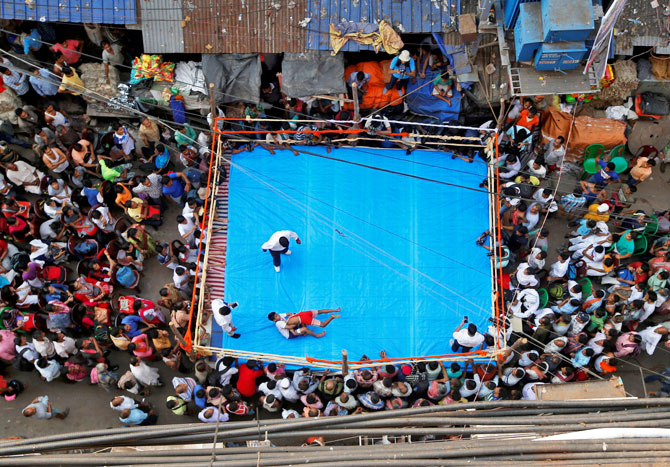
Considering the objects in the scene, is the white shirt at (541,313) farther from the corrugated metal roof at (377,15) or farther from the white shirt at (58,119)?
the white shirt at (58,119)

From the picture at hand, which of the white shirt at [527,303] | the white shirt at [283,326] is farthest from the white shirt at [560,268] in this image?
the white shirt at [283,326]

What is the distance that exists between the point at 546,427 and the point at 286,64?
8.93 metres

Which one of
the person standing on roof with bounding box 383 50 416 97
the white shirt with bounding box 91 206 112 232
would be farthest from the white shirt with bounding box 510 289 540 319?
the white shirt with bounding box 91 206 112 232

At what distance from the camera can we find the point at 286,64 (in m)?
12.8

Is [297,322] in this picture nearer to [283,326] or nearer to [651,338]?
[283,326]

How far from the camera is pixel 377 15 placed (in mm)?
12719

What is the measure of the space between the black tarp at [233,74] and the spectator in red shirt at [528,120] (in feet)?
18.5

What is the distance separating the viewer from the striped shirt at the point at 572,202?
12.5m

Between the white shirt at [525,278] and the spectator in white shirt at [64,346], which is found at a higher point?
the white shirt at [525,278]

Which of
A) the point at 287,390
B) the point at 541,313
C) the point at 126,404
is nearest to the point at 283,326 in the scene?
the point at 287,390

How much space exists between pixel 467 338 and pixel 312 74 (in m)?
6.17

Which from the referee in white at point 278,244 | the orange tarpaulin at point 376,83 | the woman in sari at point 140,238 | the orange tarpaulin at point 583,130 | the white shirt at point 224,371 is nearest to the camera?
the white shirt at point 224,371

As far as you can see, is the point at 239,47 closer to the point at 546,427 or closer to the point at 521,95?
the point at 521,95

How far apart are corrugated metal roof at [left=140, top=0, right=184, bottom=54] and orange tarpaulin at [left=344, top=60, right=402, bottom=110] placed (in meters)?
3.63
